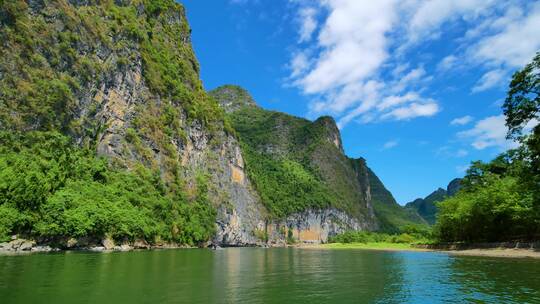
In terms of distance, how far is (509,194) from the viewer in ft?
174

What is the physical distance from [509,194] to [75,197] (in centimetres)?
6460

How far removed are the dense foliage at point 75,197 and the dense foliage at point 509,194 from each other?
2223 inches

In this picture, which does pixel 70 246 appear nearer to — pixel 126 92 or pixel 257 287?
pixel 257 287

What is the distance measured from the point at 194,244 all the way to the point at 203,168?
113 ft

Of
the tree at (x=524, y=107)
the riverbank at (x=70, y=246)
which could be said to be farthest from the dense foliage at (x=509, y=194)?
the riverbank at (x=70, y=246)

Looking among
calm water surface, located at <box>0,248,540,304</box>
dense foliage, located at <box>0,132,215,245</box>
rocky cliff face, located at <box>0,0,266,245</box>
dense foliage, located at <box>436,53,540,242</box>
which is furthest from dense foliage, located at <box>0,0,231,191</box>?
dense foliage, located at <box>436,53,540,242</box>

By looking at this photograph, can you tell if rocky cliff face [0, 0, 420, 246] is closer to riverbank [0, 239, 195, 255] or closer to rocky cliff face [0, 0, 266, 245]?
rocky cliff face [0, 0, 266, 245]

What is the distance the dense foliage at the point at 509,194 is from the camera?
104ft

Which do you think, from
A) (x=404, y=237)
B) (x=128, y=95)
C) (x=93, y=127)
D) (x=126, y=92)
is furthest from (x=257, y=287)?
(x=404, y=237)

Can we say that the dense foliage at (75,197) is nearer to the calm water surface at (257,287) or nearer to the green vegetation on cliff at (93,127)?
the green vegetation on cliff at (93,127)

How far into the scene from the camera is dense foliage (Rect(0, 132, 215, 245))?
5672cm

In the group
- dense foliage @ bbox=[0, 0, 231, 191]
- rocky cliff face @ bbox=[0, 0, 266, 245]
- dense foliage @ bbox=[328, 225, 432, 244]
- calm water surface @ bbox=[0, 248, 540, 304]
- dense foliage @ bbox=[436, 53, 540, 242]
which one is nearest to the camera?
calm water surface @ bbox=[0, 248, 540, 304]

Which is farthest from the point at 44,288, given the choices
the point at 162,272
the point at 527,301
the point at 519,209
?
the point at 519,209

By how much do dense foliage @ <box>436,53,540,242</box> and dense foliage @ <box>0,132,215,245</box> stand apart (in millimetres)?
56465
